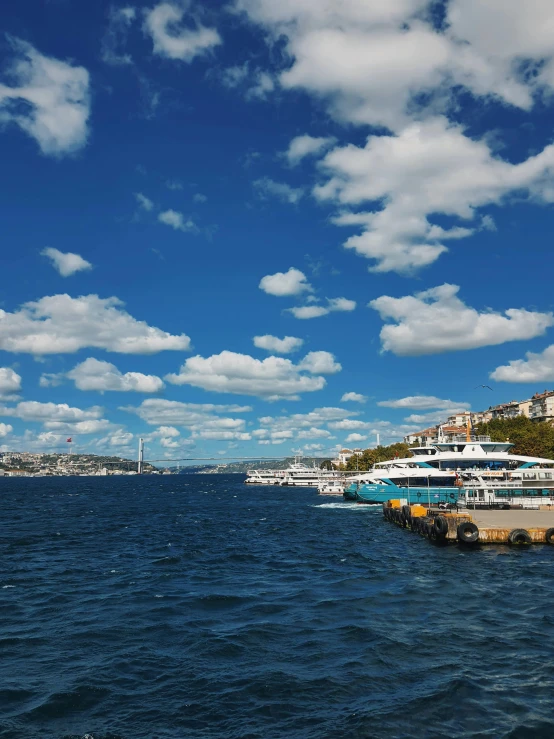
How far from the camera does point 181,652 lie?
860 inches

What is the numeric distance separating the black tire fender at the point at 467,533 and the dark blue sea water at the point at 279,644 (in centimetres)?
131

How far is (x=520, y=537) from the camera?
46.0 metres

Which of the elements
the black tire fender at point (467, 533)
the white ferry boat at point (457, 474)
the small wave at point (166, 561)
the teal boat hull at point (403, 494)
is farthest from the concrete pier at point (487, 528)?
the small wave at point (166, 561)

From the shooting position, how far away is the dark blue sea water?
16.1 metres

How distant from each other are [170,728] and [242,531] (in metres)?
49.2

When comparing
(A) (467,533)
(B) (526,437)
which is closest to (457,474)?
(A) (467,533)

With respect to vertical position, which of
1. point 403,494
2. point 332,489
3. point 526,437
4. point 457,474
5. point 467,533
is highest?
point 526,437

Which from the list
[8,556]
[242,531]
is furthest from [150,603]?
[242,531]

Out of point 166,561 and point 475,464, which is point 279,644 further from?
point 475,464

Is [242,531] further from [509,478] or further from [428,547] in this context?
[509,478]

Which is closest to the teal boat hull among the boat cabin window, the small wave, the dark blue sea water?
the boat cabin window

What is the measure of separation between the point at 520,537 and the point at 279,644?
3044 centimetres

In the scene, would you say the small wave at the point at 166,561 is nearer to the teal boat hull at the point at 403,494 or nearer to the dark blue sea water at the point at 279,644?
the dark blue sea water at the point at 279,644

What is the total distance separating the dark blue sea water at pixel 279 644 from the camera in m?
16.1
